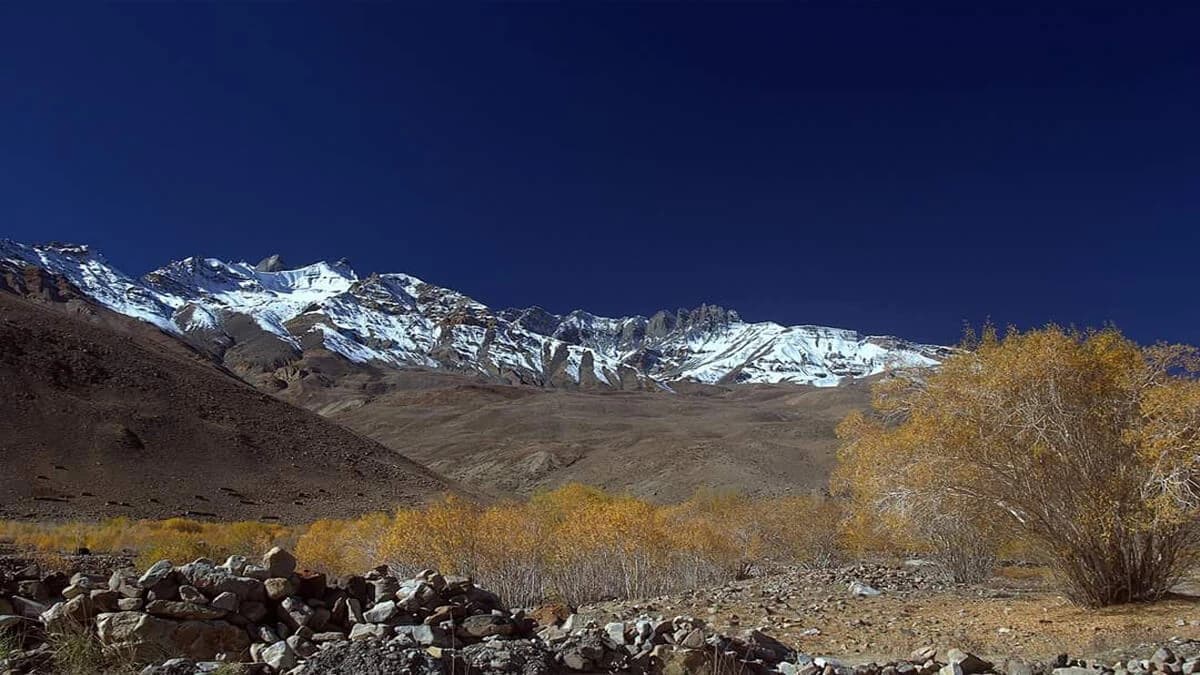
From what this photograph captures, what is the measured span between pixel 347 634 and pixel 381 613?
47 cm

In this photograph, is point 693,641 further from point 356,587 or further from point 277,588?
point 277,588

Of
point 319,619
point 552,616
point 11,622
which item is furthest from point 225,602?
point 552,616

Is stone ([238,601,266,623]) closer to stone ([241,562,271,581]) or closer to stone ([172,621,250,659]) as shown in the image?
stone ([172,621,250,659])


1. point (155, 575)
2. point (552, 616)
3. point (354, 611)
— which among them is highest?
point (155, 575)

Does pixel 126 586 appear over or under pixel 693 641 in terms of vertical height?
over

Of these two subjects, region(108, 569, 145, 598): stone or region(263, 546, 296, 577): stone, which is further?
region(263, 546, 296, 577): stone

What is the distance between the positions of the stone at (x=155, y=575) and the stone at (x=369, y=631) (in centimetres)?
219

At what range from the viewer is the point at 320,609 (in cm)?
919

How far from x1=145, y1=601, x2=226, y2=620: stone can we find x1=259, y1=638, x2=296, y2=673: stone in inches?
38.4

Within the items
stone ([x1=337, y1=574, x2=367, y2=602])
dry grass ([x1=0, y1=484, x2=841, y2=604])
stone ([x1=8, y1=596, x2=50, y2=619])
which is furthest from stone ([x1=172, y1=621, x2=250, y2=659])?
dry grass ([x1=0, y1=484, x2=841, y2=604])

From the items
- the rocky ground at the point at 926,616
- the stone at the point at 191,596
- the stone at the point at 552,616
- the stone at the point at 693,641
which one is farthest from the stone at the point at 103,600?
the rocky ground at the point at 926,616

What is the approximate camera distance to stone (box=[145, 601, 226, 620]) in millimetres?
8273

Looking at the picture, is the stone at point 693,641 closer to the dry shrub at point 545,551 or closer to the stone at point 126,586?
the stone at point 126,586

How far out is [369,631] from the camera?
858 cm
